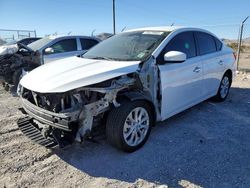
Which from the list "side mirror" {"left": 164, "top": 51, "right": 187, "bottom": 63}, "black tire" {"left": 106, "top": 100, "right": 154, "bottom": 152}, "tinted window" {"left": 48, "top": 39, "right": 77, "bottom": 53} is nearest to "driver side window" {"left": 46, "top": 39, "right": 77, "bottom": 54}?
"tinted window" {"left": 48, "top": 39, "right": 77, "bottom": 53}

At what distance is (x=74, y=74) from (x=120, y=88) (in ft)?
2.04

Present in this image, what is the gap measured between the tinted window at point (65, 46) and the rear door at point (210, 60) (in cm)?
469

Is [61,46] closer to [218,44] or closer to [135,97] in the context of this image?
[218,44]

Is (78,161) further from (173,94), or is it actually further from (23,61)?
(23,61)

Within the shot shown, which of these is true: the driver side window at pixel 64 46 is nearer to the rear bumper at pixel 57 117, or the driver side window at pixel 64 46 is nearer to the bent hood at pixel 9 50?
the bent hood at pixel 9 50

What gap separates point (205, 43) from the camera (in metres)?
5.27

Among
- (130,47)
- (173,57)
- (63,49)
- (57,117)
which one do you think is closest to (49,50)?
(63,49)

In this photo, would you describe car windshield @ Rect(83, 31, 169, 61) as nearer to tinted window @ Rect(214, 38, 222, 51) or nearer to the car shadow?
the car shadow

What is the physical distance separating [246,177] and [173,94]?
1.62 m

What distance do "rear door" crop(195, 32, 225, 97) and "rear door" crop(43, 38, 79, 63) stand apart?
176 inches

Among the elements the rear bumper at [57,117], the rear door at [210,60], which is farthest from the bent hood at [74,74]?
the rear door at [210,60]

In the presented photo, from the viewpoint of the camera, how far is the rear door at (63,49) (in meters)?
8.18

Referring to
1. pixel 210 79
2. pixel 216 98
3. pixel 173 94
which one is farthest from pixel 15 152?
pixel 216 98

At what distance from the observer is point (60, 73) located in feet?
11.6
